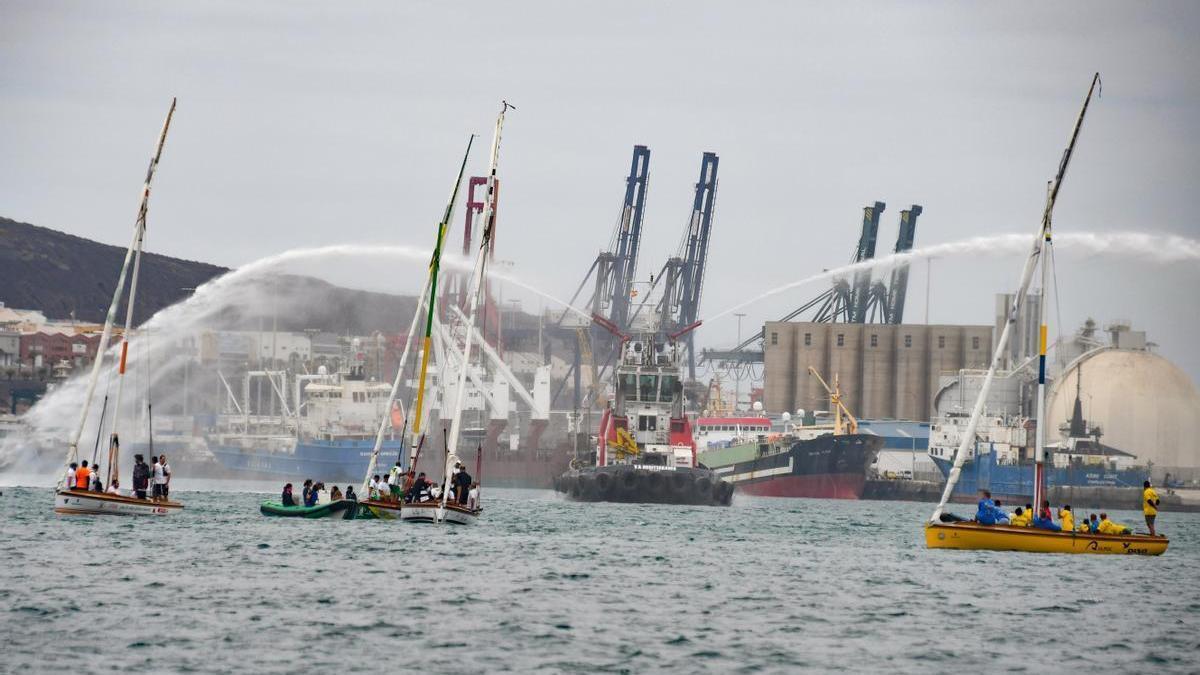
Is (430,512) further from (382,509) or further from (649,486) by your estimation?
(649,486)

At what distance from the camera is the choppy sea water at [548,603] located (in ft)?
118

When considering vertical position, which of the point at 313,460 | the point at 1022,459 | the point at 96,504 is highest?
the point at 1022,459

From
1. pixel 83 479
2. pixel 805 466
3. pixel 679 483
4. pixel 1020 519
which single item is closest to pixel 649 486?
pixel 679 483

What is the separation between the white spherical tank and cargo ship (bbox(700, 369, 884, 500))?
24013mm

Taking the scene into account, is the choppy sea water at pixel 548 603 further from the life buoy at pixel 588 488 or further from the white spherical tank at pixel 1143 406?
the white spherical tank at pixel 1143 406

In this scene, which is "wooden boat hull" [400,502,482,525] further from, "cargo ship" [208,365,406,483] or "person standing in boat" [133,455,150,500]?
"cargo ship" [208,365,406,483]

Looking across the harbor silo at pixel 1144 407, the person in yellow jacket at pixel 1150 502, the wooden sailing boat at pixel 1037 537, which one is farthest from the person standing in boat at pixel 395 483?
the harbor silo at pixel 1144 407

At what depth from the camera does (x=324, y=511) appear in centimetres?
7531

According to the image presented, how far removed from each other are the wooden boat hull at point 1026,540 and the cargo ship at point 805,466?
104458mm

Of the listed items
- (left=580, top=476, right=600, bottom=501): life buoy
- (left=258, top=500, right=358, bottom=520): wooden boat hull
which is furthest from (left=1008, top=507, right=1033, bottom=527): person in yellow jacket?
Answer: (left=580, top=476, right=600, bottom=501): life buoy

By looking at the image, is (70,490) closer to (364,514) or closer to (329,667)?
(364,514)

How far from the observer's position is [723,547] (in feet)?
228

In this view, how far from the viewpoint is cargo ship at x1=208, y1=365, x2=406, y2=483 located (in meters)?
172

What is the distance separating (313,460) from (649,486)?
214 ft
